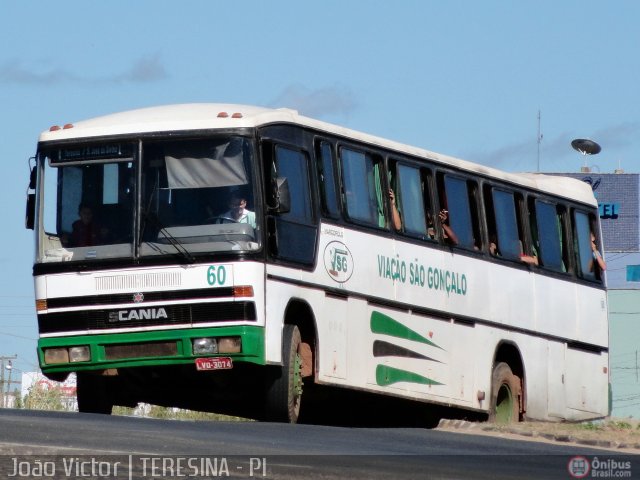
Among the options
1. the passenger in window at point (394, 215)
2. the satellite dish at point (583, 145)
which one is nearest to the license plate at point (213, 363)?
the passenger in window at point (394, 215)

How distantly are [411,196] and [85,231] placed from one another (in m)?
4.61

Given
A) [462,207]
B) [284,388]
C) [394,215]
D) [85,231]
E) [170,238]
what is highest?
[462,207]

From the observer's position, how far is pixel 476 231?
74.2 feet

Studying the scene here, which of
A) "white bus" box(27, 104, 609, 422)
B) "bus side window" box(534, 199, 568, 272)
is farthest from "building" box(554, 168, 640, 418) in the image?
"white bus" box(27, 104, 609, 422)

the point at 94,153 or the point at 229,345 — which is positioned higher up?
the point at 94,153

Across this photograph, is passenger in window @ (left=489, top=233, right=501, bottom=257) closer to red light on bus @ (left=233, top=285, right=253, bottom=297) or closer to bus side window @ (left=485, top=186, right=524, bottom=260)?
bus side window @ (left=485, top=186, right=524, bottom=260)

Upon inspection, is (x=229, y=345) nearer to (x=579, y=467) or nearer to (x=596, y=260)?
(x=579, y=467)

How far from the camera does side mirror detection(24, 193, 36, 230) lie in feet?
61.5

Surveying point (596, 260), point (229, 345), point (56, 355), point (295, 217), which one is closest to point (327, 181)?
point (295, 217)

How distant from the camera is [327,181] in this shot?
64.1 ft

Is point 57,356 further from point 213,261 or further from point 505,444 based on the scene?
point 505,444

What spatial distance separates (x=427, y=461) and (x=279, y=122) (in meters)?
7.06

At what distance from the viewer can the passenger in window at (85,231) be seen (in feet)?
59.8

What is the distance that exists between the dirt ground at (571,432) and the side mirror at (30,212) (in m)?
4.98
